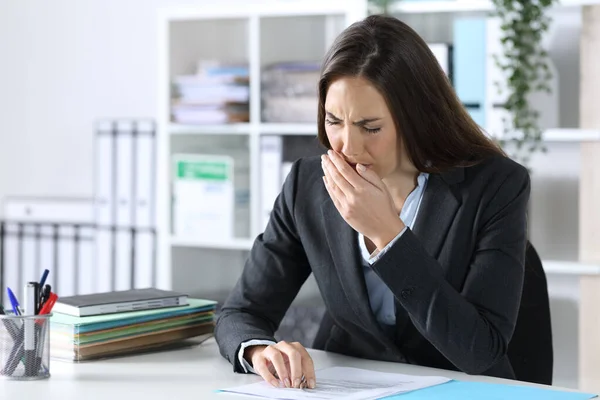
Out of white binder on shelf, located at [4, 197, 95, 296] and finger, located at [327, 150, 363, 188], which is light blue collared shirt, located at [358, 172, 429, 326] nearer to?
finger, located at [327, 150, 363, 188]

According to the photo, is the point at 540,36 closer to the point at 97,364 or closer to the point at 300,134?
the point at 300,134

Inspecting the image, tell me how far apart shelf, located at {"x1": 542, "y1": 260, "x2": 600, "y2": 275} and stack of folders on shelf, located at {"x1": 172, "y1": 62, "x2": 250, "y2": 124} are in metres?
1.15

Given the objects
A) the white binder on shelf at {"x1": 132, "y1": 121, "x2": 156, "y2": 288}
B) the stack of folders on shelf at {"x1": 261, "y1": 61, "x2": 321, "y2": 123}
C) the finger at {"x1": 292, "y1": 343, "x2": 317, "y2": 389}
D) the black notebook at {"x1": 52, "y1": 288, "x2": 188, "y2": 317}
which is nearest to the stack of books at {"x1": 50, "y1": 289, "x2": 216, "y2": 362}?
the black notebook at {"x1": 52, "y1": 288, "x2": 188, "y2": 317}

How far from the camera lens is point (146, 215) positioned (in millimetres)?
3854

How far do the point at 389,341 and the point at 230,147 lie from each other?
1.81m

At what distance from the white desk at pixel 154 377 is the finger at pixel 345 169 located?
1.03 ft

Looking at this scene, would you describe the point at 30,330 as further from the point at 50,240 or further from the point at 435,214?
the point at 50,240

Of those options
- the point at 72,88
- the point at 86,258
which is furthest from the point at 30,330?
the point at 72,88

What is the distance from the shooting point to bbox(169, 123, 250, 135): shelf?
10.9 ft

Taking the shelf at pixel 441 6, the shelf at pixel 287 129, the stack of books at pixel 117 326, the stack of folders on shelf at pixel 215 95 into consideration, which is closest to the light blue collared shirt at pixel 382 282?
the stack of books at pixel 117 326

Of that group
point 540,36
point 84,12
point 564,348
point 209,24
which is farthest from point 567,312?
point 84,12

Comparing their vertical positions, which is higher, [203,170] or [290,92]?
[290,92]

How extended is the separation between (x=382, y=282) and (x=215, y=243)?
1.67 meters

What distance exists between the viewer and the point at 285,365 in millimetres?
1515
